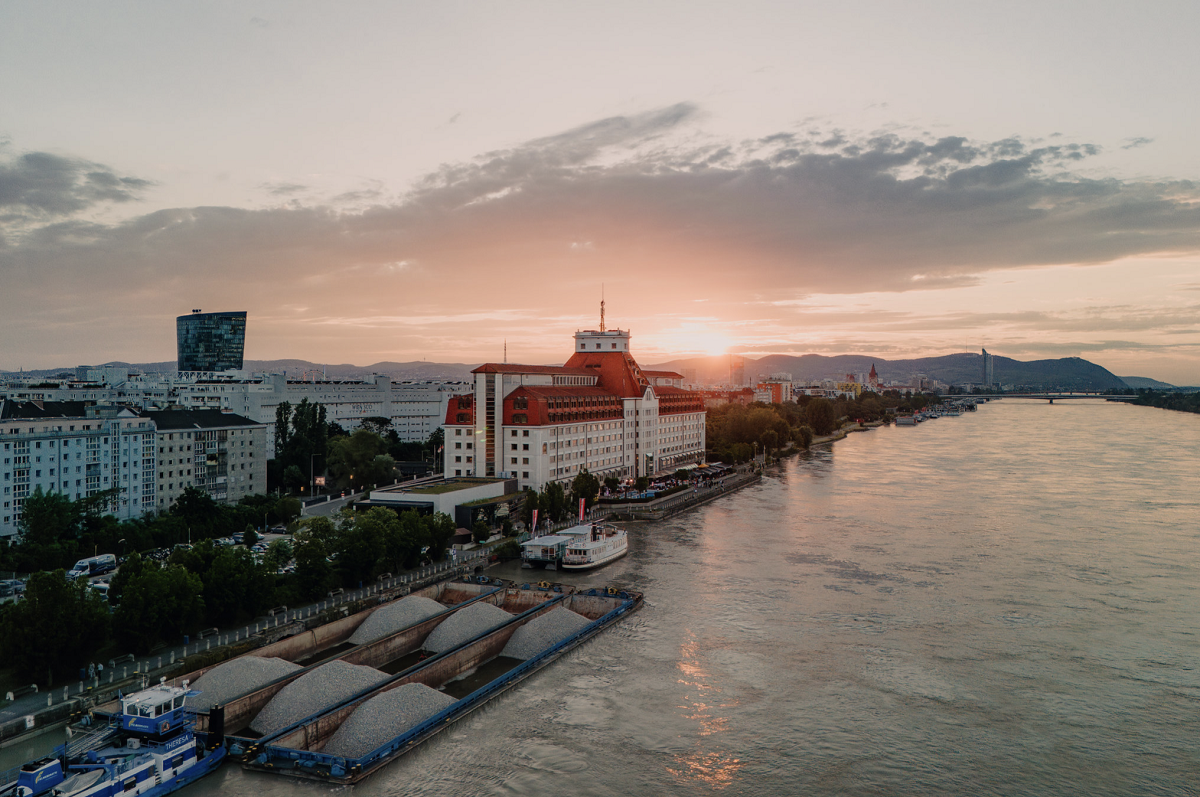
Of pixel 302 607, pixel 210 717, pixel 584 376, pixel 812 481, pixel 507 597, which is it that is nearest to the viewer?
pixel 210 717

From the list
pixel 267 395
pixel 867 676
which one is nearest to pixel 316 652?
pixel 867 676

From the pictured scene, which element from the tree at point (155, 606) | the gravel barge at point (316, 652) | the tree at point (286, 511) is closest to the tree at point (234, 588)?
the tree at point (155, 606)

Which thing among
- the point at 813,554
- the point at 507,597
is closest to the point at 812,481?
the point at 813,554

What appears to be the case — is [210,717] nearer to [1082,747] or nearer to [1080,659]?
[1082,747]

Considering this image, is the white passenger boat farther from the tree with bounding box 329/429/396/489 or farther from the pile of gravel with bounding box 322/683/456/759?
the tree with bounding box 329/429/396/489

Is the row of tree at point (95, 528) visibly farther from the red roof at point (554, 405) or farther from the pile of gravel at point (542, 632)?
the pile of gravel at point (542, 632)
